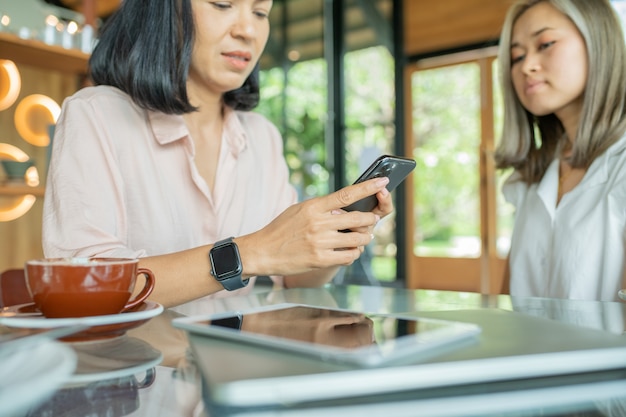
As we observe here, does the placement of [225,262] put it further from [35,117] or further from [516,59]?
[35,117]

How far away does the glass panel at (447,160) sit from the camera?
5.98 meters

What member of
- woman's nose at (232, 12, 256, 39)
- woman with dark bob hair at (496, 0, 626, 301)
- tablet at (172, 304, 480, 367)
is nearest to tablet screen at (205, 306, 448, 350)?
tablet at (172, 304, 480, 367)

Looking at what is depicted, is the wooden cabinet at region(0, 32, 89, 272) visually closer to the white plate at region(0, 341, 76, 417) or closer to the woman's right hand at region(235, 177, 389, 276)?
the woman's right hand at region(235, 177, 389, 276)

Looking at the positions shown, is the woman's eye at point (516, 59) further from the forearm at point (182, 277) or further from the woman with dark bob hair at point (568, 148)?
the forearm at point (182, 277)

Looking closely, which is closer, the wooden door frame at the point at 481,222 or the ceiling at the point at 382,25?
the wooden door frame at the point at 481,222

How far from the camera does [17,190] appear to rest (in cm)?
261

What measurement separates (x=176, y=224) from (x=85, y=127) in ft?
0.90

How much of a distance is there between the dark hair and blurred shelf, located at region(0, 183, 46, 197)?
160cm

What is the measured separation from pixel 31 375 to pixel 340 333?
239 millimetres

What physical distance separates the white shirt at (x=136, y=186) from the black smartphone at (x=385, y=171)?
0.41 m

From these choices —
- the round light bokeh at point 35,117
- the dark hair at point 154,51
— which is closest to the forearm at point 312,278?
the dark hair at point 154,51

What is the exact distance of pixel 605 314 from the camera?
0.80m

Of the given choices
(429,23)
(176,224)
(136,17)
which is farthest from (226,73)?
(429,23)

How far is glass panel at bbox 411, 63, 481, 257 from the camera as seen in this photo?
5.98 meters
